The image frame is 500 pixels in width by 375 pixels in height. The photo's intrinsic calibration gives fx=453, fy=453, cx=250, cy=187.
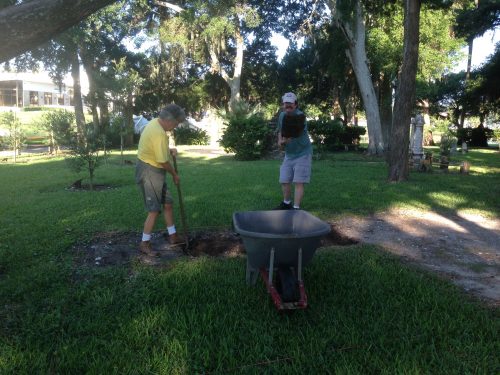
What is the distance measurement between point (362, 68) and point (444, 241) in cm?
1548

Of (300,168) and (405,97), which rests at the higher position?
(405,97)

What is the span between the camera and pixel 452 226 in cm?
675

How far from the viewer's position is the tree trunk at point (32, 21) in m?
3.58

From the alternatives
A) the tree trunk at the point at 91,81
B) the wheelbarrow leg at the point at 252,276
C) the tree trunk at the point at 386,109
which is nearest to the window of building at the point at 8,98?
the tree trunk at the point at 91,81

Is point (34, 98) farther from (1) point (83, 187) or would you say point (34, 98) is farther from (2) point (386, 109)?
(1) point (83, 187)

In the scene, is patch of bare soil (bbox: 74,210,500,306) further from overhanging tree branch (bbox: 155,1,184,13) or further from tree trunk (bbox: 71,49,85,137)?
overhanging tree branch (bbox: 155,1,184,13)

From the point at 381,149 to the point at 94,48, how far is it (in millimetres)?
18012

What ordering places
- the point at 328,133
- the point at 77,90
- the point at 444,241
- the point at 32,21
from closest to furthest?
the point at 32,21 < the point at 444,241 < the point at 328,133 < the point at 77,90

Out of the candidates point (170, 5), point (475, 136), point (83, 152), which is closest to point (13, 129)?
point (83, 152)

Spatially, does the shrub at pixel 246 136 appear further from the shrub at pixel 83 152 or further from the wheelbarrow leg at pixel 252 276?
the wheelbarrow leg at pixel 252 276

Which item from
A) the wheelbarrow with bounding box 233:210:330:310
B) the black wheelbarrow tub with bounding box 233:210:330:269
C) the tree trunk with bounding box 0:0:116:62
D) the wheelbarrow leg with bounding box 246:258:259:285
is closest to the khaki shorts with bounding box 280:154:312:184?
the black wheelbarrow tub with bounding box 233:210:330:269

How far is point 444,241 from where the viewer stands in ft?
→ 19.3

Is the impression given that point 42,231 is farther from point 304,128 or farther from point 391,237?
point 391,237

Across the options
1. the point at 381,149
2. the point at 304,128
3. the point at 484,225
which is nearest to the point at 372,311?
the point at 304,128
